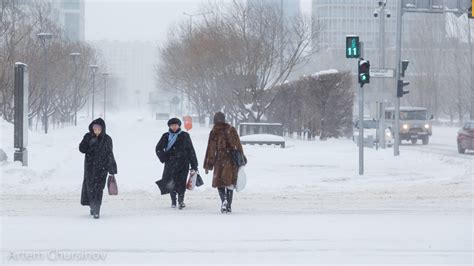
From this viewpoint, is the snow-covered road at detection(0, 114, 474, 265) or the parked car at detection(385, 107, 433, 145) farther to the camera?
the parked car at detection(385, 107, 433, 145)

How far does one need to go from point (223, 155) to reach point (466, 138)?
902 inches

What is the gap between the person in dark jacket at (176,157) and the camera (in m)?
13.0

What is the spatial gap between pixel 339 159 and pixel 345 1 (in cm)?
7564

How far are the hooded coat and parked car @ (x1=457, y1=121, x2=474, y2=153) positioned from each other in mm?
22651

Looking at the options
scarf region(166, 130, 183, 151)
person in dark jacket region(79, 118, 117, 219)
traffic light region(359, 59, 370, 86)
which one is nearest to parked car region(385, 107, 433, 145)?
traffic light region(359, 59, 370, 86)

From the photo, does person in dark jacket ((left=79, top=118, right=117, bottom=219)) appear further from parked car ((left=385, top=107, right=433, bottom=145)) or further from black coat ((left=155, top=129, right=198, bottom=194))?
parked car ((left=385, top=107, right=433, bottom=145))

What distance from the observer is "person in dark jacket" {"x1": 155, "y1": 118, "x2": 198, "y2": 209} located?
13008mm

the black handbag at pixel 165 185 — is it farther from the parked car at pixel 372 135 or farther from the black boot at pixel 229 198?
the parked car at pixel 372 135

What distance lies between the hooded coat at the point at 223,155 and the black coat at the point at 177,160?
407 millimetres

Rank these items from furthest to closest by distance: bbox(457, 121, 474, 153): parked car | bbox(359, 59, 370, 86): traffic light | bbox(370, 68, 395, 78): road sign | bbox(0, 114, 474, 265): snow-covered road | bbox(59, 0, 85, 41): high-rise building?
bbox(59, 0, 85, 41): high-rise building, bbox(457, 121, 474, 153): parked car, bbox(370, 68, 395, 78): road sign, bbox(359, 59, 370, 86): traffic light, bbox(0, 114, 474, 265): snow-covered road

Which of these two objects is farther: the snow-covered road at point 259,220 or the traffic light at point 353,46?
the traffic light at point 353,46

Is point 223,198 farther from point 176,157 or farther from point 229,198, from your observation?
point 176,157

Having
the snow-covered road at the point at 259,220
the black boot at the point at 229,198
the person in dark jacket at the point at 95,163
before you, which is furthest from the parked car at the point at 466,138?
the person in dark jacket at the point at 95,163

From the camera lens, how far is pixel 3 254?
897cm
